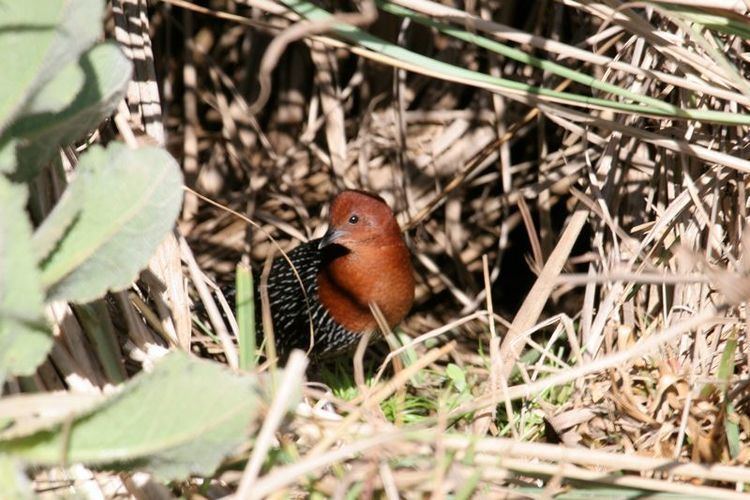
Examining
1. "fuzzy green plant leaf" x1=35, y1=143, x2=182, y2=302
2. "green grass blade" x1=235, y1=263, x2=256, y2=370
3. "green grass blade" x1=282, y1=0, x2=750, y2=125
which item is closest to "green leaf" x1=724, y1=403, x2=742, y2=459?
"green grass blade" x1=282, y1=0, x2=750, y2=125

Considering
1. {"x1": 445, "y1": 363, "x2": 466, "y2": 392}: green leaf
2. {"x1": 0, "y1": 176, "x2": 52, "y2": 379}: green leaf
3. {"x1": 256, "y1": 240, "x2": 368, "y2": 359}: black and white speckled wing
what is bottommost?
{"x1": 256, "y1": 240, "x2": 368, "y2": 359}: black and white speckled wing

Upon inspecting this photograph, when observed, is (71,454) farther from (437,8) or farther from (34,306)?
(437,8)

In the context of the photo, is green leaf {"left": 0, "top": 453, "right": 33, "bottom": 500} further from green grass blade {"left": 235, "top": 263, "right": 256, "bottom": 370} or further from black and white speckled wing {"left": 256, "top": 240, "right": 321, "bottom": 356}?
black and white speckled wing {"left": 256, "top": 240, "right": 321, "bottom": 356}

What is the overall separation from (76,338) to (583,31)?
223 centimetres

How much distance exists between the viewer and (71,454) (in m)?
1.63

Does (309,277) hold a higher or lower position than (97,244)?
lower

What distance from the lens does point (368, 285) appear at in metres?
4.02

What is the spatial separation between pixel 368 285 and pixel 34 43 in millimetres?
2425

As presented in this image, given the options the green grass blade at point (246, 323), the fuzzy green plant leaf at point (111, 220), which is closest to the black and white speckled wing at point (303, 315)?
the green grass blade at point (246, 323)

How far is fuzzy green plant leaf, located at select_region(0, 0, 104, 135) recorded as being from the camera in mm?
1692

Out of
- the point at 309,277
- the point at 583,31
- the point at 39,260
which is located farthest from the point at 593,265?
the point at 39,260

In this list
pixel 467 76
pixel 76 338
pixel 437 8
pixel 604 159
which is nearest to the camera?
pixel 76 338

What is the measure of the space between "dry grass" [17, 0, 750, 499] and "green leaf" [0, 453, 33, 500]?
326mm

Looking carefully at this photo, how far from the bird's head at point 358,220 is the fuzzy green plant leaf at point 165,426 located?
7.41 ft
